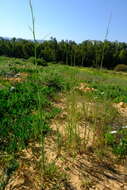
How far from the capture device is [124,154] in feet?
8.98

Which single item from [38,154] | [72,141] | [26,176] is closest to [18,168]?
[26,176]

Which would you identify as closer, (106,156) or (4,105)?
(106,156)

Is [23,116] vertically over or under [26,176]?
over

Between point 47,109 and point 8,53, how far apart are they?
74.0 feet

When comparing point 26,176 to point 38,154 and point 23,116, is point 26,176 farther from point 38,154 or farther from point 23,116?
point 23,116

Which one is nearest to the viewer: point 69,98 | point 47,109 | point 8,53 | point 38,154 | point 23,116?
point 38,154

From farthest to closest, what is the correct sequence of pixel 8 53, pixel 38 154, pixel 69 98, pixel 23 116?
pixel 8 53, pixel 23 116, pixel 69 98, pixel 38 154

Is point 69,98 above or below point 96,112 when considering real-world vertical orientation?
above

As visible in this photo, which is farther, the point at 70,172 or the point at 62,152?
the point at 62,152

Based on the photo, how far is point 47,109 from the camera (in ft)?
14.5

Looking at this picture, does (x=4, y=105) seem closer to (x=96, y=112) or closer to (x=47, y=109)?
(x=47, y=109)

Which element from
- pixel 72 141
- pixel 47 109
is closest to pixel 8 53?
pixel 47 109

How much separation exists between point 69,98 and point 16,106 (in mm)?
1494

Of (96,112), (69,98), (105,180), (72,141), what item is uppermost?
(69,98)
